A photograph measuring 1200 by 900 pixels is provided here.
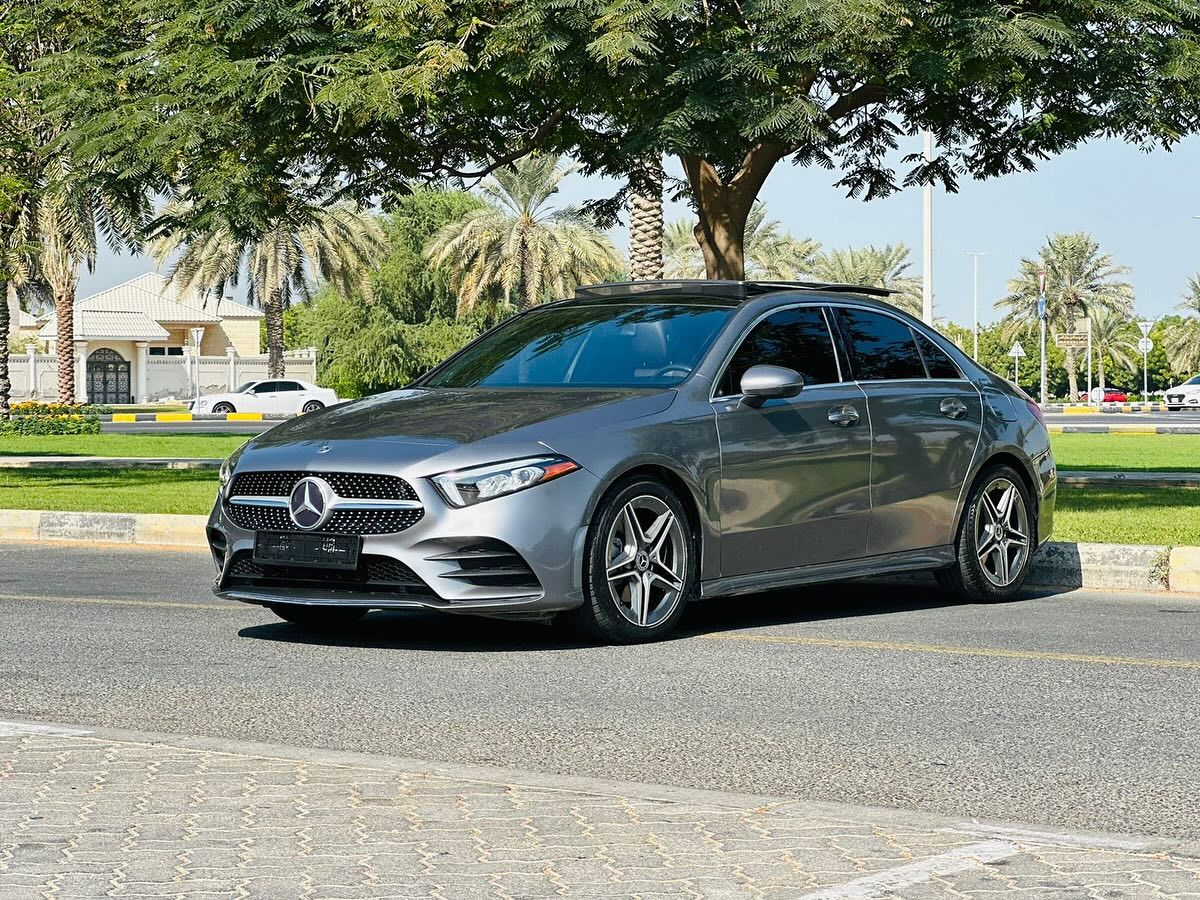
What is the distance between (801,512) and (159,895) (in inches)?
209

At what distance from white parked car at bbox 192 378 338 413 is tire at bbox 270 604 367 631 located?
47708 millimetres

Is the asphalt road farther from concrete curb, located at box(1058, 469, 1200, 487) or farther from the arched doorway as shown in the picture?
the arched doorway

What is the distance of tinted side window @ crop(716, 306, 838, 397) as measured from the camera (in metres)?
9.08

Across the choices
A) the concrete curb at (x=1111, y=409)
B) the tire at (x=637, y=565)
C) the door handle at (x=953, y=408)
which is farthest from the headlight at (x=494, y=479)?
the concrete curb at (x=1111, y=409)

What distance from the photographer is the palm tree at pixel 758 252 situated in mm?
62062

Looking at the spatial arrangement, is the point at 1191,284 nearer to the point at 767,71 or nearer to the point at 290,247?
the point at 290,247

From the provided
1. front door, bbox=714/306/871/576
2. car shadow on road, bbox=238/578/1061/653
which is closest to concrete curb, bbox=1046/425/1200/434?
car shadow on road, bbox=238/578/1061/653

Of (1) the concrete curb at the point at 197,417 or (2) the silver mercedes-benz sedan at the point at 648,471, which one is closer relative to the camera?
(2) the silver mercedes-benz sedan at the point at 648,471

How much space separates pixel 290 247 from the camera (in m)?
54.6

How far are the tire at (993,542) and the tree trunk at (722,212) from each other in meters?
7.74

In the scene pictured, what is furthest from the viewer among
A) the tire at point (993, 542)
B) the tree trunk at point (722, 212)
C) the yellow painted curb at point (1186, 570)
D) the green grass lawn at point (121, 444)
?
the green grass lawn at point (121, 444)

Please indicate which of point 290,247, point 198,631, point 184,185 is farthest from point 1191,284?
point 198,631

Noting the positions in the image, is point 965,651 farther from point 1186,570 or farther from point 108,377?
point 108,377

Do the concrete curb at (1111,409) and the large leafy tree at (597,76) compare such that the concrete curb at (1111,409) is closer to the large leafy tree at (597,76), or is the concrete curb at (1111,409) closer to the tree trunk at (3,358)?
the tree trunk at (3,358)
